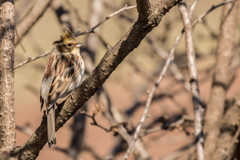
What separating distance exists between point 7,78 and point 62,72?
46.8 inches

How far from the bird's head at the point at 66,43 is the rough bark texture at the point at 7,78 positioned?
1521 mm

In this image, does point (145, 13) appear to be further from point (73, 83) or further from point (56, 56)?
point (56, 56)

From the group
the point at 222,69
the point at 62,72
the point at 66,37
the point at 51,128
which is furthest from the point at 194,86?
the point at 66,37

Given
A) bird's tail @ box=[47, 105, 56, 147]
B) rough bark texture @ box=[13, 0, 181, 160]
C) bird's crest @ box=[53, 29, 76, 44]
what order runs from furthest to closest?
bird's crest @ box=[53, 29, 76, 44]
bird's tail @ box=[47, 105, 56, 147]
rough bark texture @ box=[13, 0, 181, 160]

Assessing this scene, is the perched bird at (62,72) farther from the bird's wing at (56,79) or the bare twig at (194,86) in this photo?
the bare twig at (194,86)

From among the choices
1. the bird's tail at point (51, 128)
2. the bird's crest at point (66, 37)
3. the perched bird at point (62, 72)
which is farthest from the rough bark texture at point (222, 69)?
the bird's tail at point (51, 128)

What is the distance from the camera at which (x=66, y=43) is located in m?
5.29

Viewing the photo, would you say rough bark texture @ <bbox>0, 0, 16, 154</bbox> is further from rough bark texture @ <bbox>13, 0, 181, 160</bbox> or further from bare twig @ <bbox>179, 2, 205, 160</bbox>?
bare twig @ <bbox>179, 2, 205, 160</bbox>

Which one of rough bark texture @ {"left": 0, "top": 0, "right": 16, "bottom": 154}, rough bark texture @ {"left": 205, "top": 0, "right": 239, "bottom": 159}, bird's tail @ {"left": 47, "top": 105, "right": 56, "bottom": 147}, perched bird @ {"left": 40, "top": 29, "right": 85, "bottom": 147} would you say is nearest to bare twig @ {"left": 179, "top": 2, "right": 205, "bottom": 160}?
rough bark texture @ {"left": 205, "top": 0, "right": 239, "bottom": 159}

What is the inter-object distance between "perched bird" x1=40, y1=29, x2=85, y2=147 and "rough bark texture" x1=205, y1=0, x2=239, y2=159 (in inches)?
62.6

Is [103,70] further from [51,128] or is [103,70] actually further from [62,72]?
[62,72]

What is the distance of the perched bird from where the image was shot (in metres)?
4.44

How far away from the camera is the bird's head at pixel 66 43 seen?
524 cm

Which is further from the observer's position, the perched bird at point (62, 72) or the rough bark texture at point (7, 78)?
the perched bird at point (62, 72)
